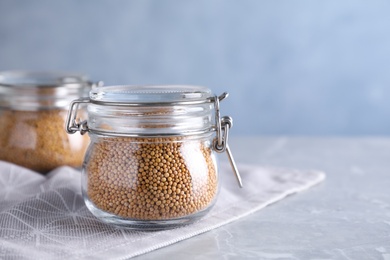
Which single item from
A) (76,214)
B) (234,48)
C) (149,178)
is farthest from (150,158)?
(234,48)

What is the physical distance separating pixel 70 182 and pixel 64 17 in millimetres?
1005

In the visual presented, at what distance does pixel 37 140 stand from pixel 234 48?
0.98 meters

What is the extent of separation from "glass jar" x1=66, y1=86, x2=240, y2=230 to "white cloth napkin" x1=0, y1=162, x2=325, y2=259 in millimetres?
29

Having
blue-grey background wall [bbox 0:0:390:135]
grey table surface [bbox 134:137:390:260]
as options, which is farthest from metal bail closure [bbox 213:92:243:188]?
blue-grey background wall [bbox 0:0:390:135]

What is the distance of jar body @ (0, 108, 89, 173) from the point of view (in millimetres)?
1055

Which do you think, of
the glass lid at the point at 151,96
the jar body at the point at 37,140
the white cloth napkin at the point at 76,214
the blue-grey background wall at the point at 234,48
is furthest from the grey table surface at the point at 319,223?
the blue-grey background wall at the point at 234,48

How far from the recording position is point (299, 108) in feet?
6.49

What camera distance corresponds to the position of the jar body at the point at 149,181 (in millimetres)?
759

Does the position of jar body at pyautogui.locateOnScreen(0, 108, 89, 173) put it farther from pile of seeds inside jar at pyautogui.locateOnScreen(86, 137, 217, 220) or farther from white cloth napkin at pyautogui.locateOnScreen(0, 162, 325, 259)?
pile of seeds inside jar at pyautogui.locateOnScreen(86, 137, 217, 220)

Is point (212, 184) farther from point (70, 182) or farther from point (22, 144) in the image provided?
point (22, 144)

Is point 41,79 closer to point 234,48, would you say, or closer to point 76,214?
point 76,214

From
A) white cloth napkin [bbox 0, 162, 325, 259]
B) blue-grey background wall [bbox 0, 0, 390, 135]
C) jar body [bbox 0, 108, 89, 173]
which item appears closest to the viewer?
white cloth napkin [bbox 0, 162, 325, 259]

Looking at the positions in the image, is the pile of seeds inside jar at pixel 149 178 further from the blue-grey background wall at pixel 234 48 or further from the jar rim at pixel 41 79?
the blue-grey background wall at pixel 234 48

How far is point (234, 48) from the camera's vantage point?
1.92 m
